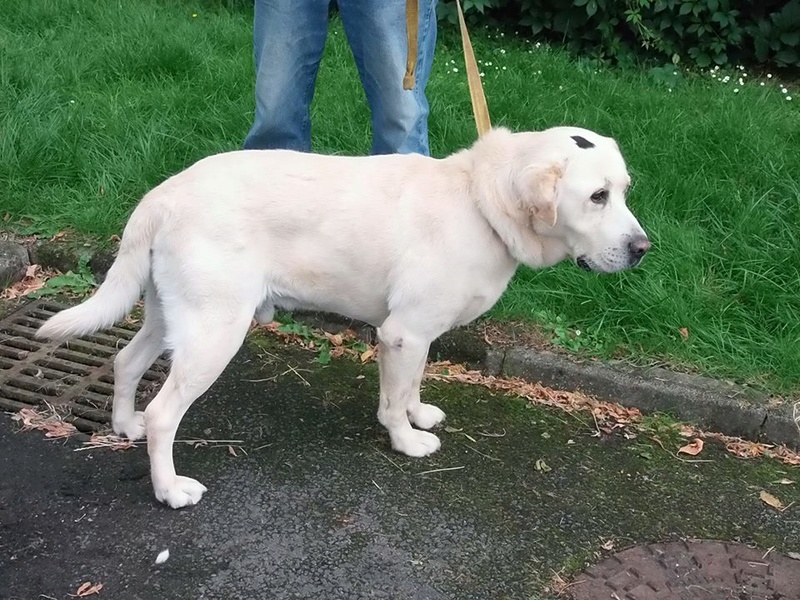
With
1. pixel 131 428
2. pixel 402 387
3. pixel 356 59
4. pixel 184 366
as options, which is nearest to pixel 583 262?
pixel 402 387

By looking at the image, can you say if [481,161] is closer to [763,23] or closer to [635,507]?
[635,507]

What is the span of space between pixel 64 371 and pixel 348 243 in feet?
4.90

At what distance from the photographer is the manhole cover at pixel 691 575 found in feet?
8.11

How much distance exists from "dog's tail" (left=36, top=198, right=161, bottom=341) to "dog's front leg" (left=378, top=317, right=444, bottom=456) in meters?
0.80

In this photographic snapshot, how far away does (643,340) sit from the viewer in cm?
362

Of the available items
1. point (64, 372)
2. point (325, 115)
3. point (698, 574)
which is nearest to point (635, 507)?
point (698, 574)

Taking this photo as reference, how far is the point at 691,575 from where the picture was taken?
2.56 meters

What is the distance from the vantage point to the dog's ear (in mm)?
2572

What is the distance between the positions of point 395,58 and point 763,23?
15.2 feet

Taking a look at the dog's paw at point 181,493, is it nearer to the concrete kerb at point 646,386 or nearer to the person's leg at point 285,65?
the concrete kerb at point 646,386

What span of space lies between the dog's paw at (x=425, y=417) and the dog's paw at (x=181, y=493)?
854 mm

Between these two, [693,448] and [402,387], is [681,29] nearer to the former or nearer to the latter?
[693,448]

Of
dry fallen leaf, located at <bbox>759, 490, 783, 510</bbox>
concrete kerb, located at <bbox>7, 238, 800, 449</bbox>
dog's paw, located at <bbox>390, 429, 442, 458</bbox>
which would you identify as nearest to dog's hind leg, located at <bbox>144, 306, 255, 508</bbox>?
dog's paw, located at <bbox>390, 429, 442, 458</bbox>

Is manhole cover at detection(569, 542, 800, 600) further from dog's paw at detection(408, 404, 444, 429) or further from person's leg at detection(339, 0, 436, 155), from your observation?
person's leg at detection(339, 0, 436, 155)
